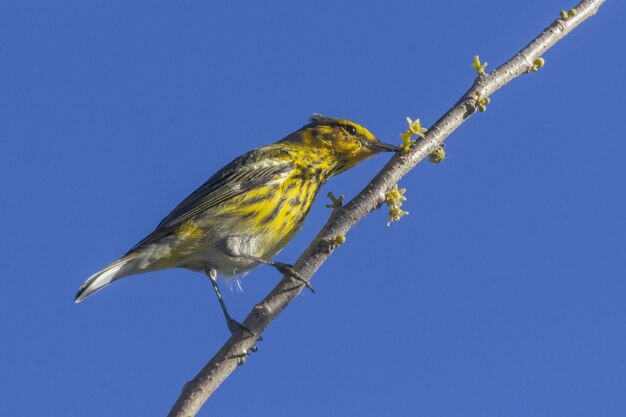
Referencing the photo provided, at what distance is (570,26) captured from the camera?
17.1 feet

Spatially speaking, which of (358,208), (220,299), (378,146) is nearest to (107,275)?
(220,299)

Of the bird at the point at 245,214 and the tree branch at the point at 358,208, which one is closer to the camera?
the tree branch at the point at 358,208

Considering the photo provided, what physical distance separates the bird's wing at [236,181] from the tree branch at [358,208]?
2536 millimetres

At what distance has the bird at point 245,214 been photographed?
693 centimetres

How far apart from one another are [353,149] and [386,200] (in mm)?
2934

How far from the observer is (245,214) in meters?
7.11

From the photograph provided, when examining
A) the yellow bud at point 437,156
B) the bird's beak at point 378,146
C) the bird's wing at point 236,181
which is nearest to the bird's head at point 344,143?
the bird's beak at point 378,146

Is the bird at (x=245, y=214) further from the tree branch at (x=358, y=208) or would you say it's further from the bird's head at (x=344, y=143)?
the tree branch at (x=358, y=208)

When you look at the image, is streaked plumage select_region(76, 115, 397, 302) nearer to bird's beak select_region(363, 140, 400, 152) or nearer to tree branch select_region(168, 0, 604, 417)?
bird's beak select_region(363, 140, 400, 152)

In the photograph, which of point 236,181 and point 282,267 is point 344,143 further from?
→ point 282,267

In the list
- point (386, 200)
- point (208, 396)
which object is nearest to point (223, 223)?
point (386, 200)

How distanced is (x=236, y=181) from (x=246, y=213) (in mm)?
522

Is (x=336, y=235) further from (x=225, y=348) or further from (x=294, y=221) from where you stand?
(x=294, y=221)

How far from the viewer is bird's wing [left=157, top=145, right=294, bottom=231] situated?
7266 millimetres
